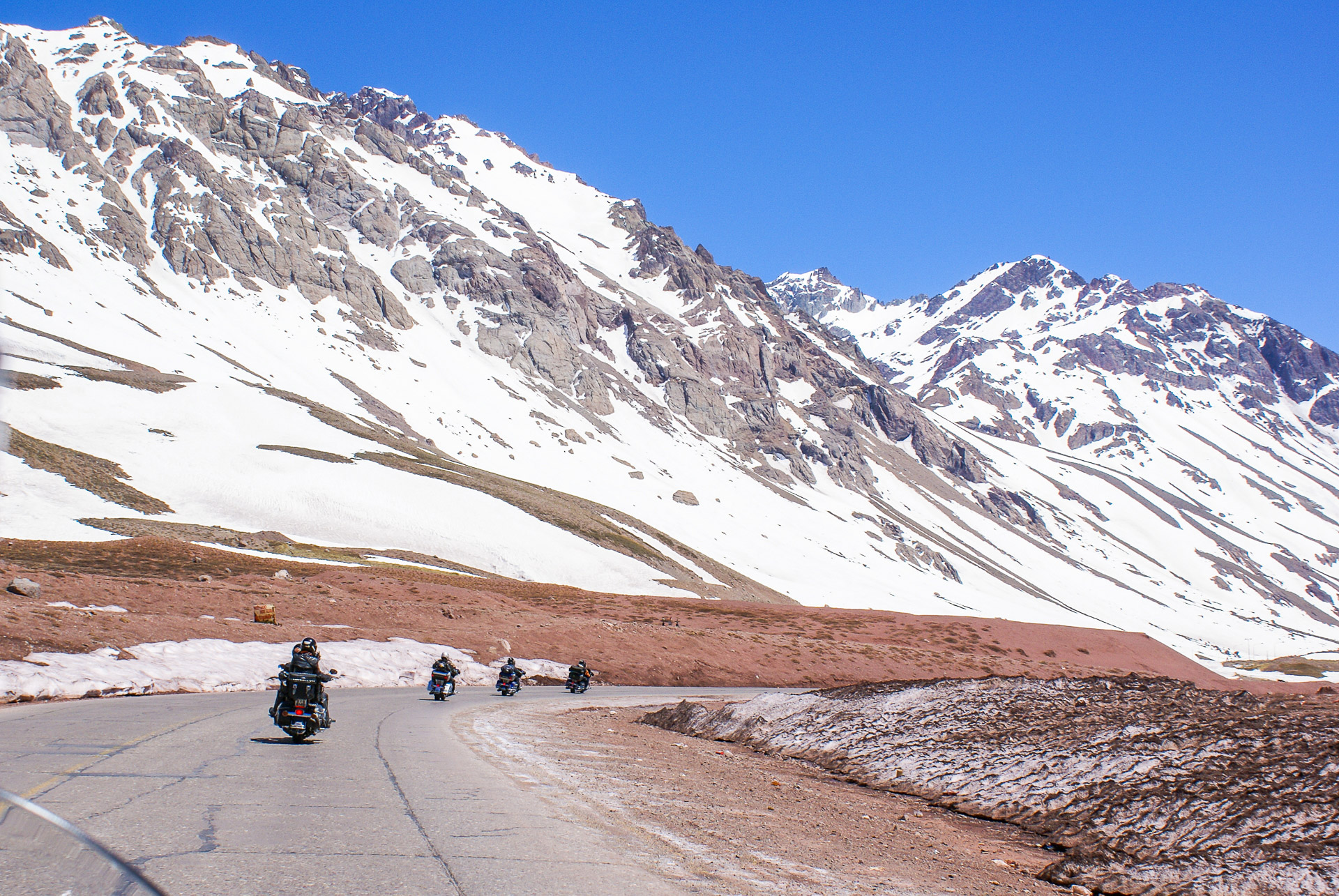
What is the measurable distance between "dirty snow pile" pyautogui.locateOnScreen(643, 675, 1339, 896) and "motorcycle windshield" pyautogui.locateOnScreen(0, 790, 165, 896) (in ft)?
26.9

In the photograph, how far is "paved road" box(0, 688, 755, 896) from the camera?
611 centimetres

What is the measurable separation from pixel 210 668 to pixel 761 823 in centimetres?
1908

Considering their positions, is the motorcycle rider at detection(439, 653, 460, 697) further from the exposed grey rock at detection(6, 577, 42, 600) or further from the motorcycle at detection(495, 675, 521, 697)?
the exposed grey rock at detection(6, 577, 42, 600)

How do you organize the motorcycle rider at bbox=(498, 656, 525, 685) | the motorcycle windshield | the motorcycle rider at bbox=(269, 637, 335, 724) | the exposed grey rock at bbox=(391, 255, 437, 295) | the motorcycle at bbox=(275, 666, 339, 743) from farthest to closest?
the exposed grey rock at bbox=(391, 255, 437, 295)
the motorcycle rider at bbox=(498, 656, 525, 685)
the motorcycle rider at bbox=(269, 637, 335, 724)
the motorcycle at bbox=(275, 666, 339, 743)
the motorcycle windshield

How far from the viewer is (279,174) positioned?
7352 inches

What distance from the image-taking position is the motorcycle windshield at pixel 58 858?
2.50 m

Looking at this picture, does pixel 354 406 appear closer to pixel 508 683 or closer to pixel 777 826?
pixel 508 683

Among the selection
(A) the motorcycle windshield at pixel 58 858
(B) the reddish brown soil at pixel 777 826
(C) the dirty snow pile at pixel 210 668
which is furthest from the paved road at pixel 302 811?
(C) the dirty snow pile at pixel 210 668

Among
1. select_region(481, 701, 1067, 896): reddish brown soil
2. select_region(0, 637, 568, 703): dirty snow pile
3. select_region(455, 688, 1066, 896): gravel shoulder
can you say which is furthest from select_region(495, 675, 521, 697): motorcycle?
select_region(481, 701, 1067, 896): reddish brown soil

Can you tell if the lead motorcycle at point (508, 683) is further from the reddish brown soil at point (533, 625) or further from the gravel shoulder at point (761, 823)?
the gravel shoulder at point (761, 823)

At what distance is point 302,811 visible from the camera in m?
8.20

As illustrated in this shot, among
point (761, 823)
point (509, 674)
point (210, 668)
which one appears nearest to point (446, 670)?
point (509, 674)

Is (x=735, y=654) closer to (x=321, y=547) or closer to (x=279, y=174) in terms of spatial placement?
(x=321, y=547)

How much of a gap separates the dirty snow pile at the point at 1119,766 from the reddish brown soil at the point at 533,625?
58.0 feet
